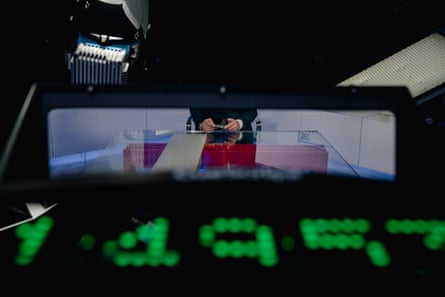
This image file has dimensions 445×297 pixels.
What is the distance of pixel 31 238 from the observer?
1.30ft

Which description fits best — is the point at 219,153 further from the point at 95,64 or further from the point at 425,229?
the point at 95,64

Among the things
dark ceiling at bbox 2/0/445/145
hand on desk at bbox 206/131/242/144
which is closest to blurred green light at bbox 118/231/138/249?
hand on desk at bbox 206/131/242/144

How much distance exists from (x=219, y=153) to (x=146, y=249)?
72cm

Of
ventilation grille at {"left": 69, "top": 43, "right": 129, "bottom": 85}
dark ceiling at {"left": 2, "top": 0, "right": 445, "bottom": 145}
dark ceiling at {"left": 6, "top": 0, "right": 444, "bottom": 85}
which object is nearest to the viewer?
ventilation grille at {"left": 69, "top": 43, "right": 129, "bottom": 85}

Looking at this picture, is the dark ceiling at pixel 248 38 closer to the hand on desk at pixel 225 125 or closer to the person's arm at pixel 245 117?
the person's arm at pixel 245 117

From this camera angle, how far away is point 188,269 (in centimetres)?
39

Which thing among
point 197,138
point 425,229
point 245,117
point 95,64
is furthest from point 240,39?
point 425,229

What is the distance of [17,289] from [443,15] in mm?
1611

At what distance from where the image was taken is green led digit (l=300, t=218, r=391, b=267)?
0.40m

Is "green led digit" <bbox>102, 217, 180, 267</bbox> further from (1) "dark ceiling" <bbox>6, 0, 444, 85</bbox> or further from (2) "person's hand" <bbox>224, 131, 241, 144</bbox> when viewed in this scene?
(1) "dark ceiling" <bbox>6, 0, 444, 85</bbox>

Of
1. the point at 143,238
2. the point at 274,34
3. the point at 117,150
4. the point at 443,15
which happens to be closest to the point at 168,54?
the point at 274,34

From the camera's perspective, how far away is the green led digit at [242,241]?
0.39m

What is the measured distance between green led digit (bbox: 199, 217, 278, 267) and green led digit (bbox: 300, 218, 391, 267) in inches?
1.9

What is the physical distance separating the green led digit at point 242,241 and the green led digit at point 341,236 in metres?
0.05
